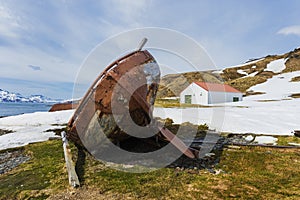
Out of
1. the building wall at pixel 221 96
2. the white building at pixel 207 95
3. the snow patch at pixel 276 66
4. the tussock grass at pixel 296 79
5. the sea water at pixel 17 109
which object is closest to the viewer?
the white building at pixel 207 95

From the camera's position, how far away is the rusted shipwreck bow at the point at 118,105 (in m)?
6.41

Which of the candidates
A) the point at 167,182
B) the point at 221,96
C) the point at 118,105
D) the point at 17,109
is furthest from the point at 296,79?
the point at 17,109

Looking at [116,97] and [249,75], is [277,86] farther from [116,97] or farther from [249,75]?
[116,97]

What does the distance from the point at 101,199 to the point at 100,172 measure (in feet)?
5.10

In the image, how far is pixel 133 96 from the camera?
639cm

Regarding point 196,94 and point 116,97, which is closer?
point 116,97

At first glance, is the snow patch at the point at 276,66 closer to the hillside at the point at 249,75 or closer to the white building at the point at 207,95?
the hillside at the point at 249,75

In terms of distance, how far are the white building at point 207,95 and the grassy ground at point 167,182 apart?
36.4m

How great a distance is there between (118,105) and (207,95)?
3831cm

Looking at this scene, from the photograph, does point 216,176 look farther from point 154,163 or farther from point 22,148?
point 22,148

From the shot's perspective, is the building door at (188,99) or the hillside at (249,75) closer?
the building door at (188,99)

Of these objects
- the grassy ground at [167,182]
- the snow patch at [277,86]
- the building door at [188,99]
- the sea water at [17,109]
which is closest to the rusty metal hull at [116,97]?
the grassy ground at [167,182]

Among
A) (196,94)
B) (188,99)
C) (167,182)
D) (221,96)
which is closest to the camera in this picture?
(167,182)

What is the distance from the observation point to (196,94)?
147 feet
